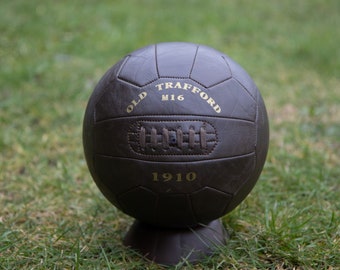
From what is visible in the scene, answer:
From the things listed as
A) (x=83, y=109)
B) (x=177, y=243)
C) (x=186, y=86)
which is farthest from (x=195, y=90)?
(x=83, y=109)

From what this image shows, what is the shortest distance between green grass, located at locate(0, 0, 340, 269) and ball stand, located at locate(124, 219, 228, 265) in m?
0.07

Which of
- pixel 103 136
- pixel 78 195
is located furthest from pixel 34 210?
pixel 103 136

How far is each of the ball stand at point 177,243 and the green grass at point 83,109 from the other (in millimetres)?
69

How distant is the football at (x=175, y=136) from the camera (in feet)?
8.62

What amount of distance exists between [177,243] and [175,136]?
74 cm

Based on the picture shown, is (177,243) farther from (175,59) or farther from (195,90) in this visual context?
(175,59)

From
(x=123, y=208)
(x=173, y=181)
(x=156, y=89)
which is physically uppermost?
(x=156, y=89)

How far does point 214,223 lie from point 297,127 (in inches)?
92.6

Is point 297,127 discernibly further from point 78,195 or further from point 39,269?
point 39,269

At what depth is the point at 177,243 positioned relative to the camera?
3.01 meters

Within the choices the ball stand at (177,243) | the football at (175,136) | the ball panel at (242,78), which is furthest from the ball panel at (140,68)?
the ball stand at (177,243)

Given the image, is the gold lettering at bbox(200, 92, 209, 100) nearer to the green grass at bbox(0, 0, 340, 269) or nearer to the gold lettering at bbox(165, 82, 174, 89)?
the gold lettering at bbox(165, 82, 174, 89)

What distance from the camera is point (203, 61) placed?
2.84 meters

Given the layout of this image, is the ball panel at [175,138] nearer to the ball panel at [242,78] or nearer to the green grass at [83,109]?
the ball panel at [242,78]
